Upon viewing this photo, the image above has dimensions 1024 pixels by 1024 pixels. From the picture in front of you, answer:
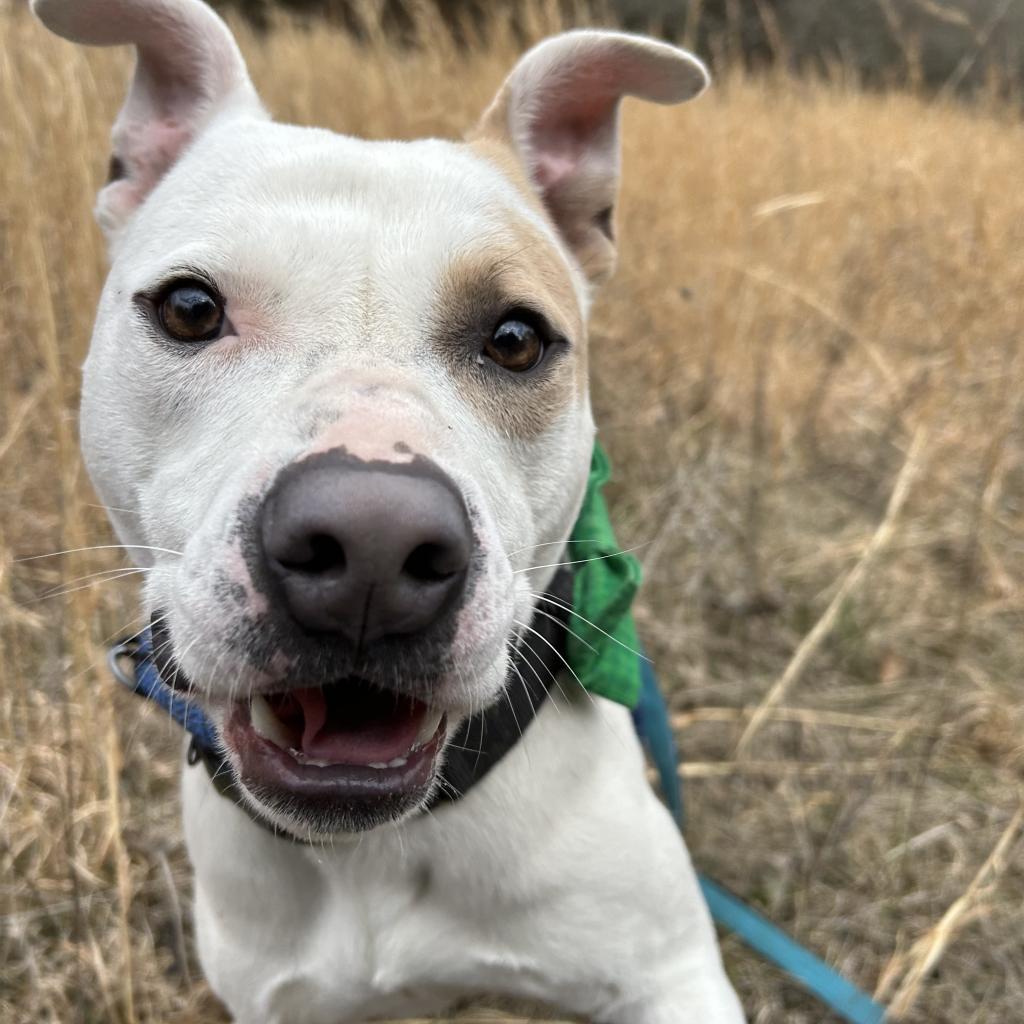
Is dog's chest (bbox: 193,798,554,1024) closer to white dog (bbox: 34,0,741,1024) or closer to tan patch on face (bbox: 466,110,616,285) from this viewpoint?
white dog (bbox: 34,0,741,1024)

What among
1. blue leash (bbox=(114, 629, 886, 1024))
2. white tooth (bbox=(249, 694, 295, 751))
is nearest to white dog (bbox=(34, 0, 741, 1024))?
white tooth (bbox=(249, 694, 295, 751))

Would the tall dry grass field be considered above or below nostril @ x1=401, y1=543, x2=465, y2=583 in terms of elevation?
below

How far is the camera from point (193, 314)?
1.29m

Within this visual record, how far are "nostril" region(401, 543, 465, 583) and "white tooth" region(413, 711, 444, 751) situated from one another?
0.24 m

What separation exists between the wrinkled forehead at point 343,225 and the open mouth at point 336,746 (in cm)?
52

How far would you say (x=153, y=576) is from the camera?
1209mm

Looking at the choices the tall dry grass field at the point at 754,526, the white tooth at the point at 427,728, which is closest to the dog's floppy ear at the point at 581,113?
the tall dry grass field at the point at 754,526

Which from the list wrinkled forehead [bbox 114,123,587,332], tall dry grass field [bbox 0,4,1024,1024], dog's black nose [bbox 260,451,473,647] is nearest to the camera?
dog's black nose [bbox 260,451,473,647]

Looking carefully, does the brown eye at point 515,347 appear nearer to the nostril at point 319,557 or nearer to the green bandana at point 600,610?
the green bandana at point 600,610

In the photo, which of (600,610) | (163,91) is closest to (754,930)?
(600,610)

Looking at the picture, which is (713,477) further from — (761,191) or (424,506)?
(424,506)

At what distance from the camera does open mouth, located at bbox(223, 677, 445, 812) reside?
3.51ft

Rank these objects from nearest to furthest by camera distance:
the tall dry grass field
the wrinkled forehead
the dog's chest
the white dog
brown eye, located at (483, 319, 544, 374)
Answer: the white dog
the wrinkled forehead
brown eye, located at (483, 319, 544, 374)
the dog's chest
the tall dry grass field

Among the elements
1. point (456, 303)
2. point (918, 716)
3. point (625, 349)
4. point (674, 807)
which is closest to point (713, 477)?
point (625, 349)
